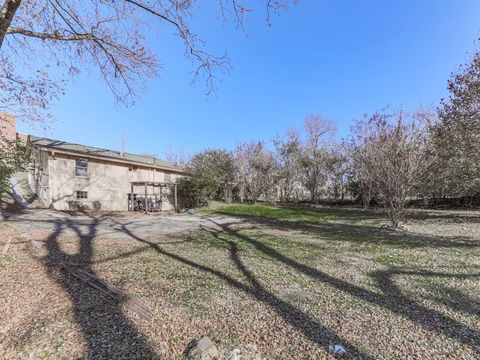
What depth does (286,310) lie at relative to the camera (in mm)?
3051

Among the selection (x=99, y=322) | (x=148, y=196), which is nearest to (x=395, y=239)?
(x=99, y=322)

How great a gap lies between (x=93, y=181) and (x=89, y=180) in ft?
0.77

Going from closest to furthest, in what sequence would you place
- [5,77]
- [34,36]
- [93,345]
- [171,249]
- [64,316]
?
[93,345] → [64,316] → [34,36] → [171,249] → [5,77]

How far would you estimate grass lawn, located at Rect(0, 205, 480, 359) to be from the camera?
7.88 feet

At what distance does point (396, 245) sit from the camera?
6676 millimetres

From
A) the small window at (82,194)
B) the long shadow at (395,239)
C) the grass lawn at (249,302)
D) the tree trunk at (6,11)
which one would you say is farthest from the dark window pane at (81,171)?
the long shadow at (395,239)

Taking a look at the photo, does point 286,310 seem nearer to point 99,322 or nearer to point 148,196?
point 99,322

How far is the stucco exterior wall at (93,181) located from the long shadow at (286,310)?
1183cm

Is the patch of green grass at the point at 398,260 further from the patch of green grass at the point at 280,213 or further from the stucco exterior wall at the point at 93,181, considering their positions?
the stucco exterior wall at the point at 93,181

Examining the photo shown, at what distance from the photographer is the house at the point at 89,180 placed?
1366 cm

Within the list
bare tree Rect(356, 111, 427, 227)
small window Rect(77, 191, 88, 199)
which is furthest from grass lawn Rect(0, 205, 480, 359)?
small window Rect(77, 191, 88, 199)

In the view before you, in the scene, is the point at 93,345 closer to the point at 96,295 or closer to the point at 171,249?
the point at 96,295

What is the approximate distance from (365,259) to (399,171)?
4.59 metres

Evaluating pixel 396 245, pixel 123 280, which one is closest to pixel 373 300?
pixel 123 280
